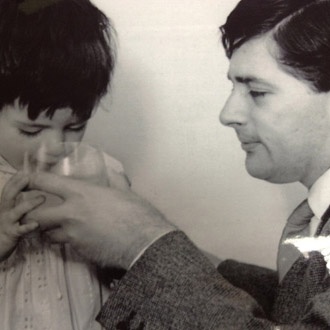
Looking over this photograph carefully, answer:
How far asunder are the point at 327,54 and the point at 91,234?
413 mm

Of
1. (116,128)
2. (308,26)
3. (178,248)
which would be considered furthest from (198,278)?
(308,26)

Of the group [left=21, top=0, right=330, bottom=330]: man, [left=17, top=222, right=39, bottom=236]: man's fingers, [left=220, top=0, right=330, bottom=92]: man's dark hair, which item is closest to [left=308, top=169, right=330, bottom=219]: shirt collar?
[left=21, top=0, right=330, bottom=330]: man

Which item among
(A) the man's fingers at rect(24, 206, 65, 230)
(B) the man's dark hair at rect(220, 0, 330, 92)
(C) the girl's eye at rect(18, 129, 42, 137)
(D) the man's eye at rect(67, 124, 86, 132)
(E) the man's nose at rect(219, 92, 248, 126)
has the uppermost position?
(B) the man's dark hair at rect(220, 0, 330, 92)

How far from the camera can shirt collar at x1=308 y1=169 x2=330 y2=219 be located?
0.87 metres

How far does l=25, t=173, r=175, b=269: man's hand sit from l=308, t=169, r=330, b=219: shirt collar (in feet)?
0.68

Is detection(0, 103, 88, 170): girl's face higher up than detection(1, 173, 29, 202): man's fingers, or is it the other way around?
detection(0, 103, 88, 170): girl's face

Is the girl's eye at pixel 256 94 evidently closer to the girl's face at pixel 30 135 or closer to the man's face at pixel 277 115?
the man's face at pixel 277 115

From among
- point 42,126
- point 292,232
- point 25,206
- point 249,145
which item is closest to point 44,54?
point 42,126

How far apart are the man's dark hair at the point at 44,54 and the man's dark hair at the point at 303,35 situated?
27 centimetres

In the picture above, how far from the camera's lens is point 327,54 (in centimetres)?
87

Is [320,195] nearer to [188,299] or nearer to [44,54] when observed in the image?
[188,299]

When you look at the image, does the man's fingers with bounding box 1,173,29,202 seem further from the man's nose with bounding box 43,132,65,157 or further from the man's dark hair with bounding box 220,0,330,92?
the man's dark hair with bounding box 220,0,330,92

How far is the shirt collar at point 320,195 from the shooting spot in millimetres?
873

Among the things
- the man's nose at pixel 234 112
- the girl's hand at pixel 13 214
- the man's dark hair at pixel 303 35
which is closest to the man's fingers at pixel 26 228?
the girl's hand at pixel 13 214
